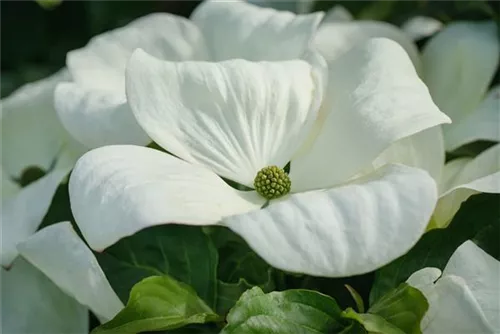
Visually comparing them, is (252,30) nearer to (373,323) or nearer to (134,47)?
(134,47)

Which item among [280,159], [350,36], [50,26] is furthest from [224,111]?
[50,26]

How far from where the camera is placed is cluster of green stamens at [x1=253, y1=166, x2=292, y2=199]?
35 cm

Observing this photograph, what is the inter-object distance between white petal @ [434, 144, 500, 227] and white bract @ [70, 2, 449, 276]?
30mm

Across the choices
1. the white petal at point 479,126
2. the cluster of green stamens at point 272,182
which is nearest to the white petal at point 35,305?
the cluster of green stamens at point 272,182

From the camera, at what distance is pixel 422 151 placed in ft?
1.26

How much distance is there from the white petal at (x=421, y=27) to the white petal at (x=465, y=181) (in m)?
0.14

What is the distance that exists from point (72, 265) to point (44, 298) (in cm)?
7

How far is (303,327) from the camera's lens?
303mm

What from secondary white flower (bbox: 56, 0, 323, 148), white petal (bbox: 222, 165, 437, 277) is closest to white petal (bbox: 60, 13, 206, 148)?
secondary white flower (bbox: 56, 0, 323, 148)

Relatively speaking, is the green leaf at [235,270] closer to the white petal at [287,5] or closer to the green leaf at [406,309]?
the green leaf at [406,309]

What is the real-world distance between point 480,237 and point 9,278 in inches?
8.3

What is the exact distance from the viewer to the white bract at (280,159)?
0.96 ft

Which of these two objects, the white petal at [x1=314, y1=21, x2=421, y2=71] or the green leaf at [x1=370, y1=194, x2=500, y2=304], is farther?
the white petal at [x1=314, y1=21, x2=421, y2=71]

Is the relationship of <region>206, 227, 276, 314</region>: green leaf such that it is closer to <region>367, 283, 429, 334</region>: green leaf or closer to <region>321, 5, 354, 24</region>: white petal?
<region>367, 283, 429, 334</region>: green leaf
